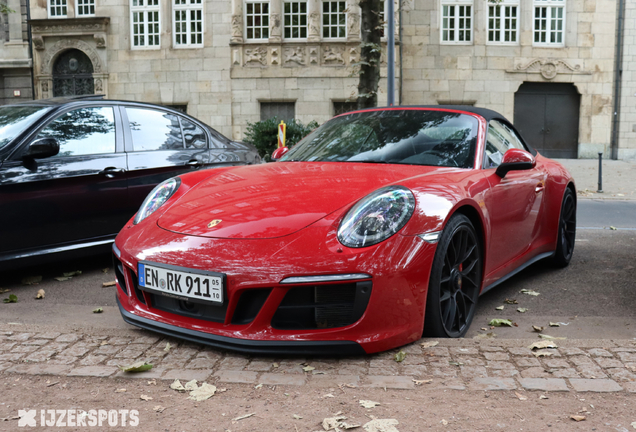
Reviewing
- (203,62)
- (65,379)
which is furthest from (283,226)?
(203,62)

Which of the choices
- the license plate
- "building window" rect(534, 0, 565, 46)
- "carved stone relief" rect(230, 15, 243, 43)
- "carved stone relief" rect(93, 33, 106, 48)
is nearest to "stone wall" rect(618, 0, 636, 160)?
"building window" rect(534, 0, 565, 46)

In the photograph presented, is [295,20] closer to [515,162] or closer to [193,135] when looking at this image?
[193,135]

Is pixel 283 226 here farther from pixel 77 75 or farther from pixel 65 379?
pixel 77 75

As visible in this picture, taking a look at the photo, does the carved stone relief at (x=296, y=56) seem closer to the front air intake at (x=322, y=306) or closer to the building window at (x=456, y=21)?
the building window at (x=456, y=21)

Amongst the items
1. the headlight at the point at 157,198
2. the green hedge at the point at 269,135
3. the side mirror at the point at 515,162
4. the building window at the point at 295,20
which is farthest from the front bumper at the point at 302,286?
the building window at the point at 295,20

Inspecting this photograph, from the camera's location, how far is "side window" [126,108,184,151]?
574cm

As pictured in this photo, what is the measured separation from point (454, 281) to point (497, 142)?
1.44 m

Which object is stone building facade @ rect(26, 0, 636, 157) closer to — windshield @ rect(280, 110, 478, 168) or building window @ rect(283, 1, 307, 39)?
building window @ rect(283, 1, 307, 39)

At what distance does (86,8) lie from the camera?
23.3 m

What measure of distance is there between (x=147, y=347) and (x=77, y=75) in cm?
2241

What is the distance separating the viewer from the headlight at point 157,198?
3.92 m

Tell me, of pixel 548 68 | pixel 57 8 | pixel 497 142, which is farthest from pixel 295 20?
pixel 497 142

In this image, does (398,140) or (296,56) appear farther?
(296,56)

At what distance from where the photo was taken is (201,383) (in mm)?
2859
